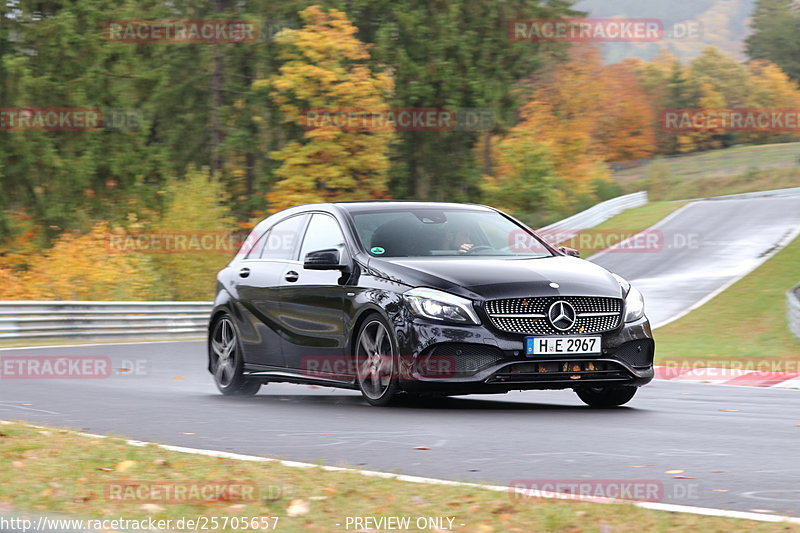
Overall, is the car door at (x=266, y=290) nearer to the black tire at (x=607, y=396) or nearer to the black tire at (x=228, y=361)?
the black tire at (x=228, y=361)

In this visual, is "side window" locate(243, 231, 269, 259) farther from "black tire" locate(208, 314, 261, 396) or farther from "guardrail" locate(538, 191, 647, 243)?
"guardrail" locate(538, 191, 647, 243)

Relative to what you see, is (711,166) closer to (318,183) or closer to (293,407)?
(318,183)

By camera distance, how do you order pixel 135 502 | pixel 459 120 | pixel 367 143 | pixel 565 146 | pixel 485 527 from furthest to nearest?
pixel 565 146, pixel 459 120, pixel 367 143, pixel 135 502, pixel 485 527

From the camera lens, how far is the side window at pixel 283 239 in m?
12.0

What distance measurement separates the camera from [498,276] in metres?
10.1

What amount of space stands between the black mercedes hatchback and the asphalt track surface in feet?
1.04

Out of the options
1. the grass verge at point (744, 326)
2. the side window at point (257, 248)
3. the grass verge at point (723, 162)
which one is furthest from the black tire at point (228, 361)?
the grass verge at point (723, 162)

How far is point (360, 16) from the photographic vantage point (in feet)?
191

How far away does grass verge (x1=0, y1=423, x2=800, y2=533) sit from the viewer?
5383 millimetres

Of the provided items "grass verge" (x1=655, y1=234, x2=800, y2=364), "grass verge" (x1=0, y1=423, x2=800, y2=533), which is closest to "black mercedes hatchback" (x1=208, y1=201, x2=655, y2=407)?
"grass verge" (x1=0, y1=423, x2=800, y2=533)

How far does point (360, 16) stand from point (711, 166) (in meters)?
46.4

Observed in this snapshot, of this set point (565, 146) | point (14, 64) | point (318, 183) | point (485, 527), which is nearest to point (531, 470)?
point (485, 527)

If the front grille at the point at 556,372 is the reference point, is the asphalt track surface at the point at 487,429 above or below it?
below

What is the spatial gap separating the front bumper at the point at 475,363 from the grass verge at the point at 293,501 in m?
2.84
